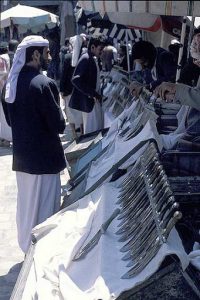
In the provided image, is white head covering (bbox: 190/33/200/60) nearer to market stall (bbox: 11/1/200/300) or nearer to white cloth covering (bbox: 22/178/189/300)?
market stall (bbox: 11/1/200/300)

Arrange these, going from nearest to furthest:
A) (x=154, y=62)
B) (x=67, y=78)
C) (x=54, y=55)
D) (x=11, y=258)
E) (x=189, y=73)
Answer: (x=11, y=258) < (x=189, y=73) < (x=154, y=62) < (x=67, y=78) < (x=54, y=55)

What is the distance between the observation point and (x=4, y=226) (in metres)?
6.44

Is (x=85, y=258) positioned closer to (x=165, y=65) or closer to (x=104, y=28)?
(x=165, y=65)

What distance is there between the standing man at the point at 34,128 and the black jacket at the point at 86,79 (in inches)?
119

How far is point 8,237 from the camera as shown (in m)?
6.07

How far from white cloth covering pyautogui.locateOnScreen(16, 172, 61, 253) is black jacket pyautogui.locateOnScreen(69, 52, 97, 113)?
3.03 meters

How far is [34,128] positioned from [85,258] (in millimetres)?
1688

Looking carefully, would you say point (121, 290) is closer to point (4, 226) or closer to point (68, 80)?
point (4, 226)

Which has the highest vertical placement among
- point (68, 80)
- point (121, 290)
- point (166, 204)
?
point (166, 204)

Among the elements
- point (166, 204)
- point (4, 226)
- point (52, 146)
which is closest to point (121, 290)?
point (166, 204)

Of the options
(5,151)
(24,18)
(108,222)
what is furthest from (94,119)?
(24,18)

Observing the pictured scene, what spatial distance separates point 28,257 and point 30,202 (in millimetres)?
985

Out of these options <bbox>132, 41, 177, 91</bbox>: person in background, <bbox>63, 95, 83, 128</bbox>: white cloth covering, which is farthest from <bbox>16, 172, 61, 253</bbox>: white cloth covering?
<bbox>63, 95, 83, 128</bbox>: white cloth covering

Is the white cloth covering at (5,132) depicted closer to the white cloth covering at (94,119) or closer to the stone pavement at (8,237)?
the stone pavement at (8,237)
